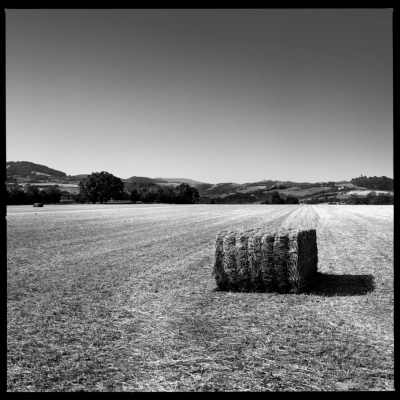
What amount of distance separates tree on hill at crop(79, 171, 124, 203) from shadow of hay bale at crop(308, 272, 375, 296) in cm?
6818

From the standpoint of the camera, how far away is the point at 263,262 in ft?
26.3

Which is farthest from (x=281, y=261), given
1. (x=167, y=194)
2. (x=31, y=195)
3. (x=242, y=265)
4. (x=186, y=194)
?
(x=186, y=194)

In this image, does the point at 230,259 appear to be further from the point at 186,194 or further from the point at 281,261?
the point at 186,194

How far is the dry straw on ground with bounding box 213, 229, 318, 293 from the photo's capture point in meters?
7.90

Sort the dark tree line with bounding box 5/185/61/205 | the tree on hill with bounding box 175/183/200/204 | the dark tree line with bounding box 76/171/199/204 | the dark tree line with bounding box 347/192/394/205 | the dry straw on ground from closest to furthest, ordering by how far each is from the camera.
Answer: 1. the dry straw on ground
2. the dark tree line with bounding box 5/185/61/205
3. the dark tree line with bounding box 76/171/199/204
4. the dark tree line with bounding box 347/192/394/205
5. the tree on hill with bounding box 175/183/200/204

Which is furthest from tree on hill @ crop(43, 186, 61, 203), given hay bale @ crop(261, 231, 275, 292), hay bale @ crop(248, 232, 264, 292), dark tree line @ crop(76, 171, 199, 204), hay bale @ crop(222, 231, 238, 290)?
hay bale @ crop(261, 231, 275, 292)

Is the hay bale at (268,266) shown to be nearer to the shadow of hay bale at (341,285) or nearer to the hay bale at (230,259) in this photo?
the hay bale at (230,259)

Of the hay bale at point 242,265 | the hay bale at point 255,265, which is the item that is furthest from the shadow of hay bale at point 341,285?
the hay bale at point 242,265

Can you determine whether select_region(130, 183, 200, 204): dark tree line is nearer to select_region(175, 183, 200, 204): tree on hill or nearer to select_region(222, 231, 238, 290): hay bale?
select_region(175, 183, 200, 204): tree on hill

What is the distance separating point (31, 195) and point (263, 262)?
2828 inches

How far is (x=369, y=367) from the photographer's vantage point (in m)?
4.45
